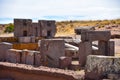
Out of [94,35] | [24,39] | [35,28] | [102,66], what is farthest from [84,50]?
[35,28]

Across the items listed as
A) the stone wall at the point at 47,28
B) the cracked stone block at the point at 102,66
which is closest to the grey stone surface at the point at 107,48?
the cracked stone block at the point at 102,66

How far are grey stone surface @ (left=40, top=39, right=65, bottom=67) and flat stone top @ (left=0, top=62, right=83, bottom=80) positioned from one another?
1011mm

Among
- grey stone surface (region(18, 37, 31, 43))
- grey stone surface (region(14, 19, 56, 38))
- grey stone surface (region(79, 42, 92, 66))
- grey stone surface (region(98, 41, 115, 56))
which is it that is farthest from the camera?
grey stone surface (region(14, 19, 56, 38))

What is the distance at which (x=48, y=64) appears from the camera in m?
19.1

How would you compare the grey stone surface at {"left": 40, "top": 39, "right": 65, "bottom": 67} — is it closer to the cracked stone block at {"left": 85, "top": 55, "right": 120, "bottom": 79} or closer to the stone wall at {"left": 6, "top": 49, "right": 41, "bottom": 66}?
the stone wall at {"left": 6, "top": 49, "right": 41, "bottom": 66}

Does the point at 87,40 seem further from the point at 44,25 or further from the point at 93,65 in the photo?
the point at 44,25

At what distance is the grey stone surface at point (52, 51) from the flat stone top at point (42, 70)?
101cm

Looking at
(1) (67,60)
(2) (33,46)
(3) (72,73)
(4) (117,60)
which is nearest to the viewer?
(4) (117,60)

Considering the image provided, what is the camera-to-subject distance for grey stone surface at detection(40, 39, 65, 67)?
1888cm

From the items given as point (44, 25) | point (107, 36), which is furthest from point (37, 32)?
point (107, 36)

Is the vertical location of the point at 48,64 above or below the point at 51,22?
below

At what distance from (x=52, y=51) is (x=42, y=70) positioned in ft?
5.89

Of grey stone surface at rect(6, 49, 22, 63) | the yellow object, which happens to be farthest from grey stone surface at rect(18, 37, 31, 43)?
grey stone surface at rect(6, 49, 22, 63)

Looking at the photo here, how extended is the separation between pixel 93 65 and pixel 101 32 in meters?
6.33
